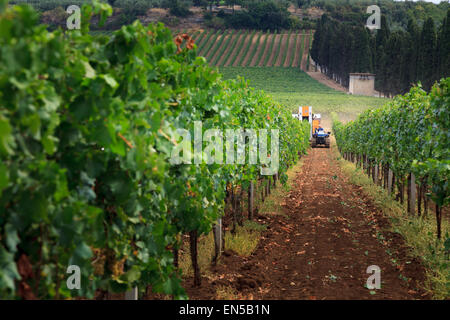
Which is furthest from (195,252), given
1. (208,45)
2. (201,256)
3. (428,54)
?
(208,45)

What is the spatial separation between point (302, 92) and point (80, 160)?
71.0 m

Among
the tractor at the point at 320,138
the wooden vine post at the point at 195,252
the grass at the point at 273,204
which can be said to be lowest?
the tractor at the point at 320,138

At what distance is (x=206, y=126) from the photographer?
560cm

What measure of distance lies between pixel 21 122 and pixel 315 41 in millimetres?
86789

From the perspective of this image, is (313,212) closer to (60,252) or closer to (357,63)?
(60,252)

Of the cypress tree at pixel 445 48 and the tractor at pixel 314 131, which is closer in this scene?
the cypress tree at pixel 445 48

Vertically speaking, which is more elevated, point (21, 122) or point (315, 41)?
point (315, 41)

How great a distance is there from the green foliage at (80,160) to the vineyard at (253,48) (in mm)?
84377

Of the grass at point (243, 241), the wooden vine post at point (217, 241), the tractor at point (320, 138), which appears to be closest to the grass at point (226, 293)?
the wooden vine post at point (217, 241)

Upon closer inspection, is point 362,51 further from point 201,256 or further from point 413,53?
point 201,256

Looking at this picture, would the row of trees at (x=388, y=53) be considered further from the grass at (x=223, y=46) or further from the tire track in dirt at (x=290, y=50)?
the grass at (x=223, y=46)

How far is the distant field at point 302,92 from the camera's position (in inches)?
2357

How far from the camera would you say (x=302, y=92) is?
71938 millimetres

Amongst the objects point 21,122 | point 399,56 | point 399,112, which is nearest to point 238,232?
point 399,112
